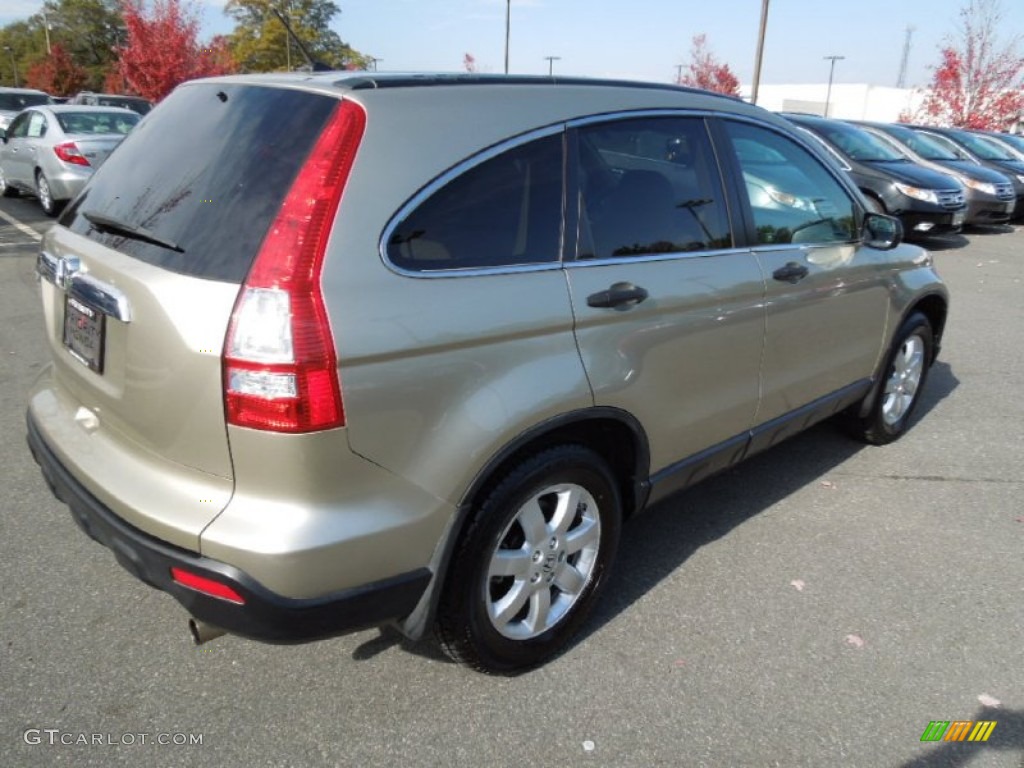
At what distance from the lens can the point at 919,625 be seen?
2850mm

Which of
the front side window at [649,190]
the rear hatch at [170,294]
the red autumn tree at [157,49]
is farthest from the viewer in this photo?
the red autumn tree at [157,49]

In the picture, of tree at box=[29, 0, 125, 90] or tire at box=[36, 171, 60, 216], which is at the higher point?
tree at box=[29, 0, 125, 90]

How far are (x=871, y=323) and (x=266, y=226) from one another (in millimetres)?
3091

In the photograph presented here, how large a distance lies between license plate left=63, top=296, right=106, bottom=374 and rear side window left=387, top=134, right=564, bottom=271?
3.06 feet

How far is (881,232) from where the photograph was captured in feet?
12.5

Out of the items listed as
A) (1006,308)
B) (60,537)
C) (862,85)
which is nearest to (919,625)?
(60,537)

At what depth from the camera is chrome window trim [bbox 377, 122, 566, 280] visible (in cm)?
194

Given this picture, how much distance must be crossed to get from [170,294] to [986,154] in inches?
682

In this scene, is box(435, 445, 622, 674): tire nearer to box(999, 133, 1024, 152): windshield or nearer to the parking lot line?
the parking lot line

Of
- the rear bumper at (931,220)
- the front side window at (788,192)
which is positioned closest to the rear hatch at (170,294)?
the front side window at (788,192)

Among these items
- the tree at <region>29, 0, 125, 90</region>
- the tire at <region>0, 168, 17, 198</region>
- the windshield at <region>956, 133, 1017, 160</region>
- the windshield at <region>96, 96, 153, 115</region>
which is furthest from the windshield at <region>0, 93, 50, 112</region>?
the tree at <region>29, 0, 125, 90</region>

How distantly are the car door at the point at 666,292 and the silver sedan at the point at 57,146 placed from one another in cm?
857

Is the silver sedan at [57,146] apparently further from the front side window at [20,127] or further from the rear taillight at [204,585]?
the rear taillight at [204,585]

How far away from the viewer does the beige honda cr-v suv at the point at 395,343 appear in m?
1.85
